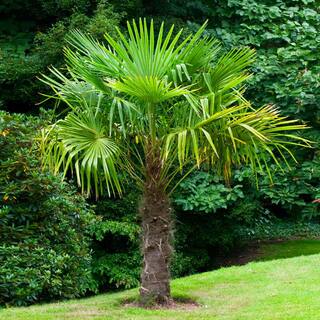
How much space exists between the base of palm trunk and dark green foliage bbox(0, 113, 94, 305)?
5.38 feet

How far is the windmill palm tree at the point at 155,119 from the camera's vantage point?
23.4 feet

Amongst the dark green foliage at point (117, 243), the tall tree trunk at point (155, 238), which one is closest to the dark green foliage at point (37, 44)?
the dark green foliage at point (117, 243)

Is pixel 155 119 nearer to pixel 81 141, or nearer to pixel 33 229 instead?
pixel 81 141

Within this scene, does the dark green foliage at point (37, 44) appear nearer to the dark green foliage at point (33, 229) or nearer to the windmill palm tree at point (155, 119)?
the dark green foliage at point (33, 229)

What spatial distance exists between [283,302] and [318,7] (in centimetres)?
955

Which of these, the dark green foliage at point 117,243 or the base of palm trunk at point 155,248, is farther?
the dark green foliage at point 117,243

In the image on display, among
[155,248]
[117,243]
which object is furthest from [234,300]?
[117,243]

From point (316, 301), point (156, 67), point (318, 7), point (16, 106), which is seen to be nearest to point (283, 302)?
point (316, 301)

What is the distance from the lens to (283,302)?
299 inches

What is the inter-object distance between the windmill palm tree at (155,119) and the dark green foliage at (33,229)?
1.64m

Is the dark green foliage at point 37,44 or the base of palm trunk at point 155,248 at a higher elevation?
the dark green foliage at point 37,44

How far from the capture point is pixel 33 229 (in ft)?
30.2

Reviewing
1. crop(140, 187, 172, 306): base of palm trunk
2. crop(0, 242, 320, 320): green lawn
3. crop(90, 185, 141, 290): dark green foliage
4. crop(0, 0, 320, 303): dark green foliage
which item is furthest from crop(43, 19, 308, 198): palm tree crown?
crop(90, 185, 141, 290): dark green foliage

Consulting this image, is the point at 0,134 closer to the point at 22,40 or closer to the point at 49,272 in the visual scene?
the point at 49,272
